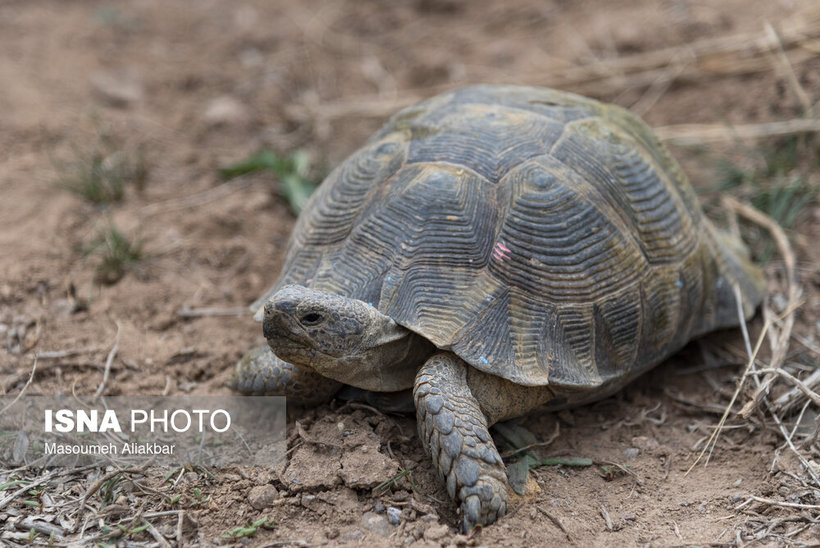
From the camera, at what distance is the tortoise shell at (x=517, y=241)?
121 inches

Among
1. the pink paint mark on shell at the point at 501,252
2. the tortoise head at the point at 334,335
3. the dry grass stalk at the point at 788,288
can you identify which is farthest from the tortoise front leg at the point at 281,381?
the dry grass stalk at the point at 788,288

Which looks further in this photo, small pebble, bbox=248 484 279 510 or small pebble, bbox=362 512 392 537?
small pebble, bbox=248 484 279 510

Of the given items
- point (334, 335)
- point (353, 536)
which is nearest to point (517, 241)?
point (334, 335)

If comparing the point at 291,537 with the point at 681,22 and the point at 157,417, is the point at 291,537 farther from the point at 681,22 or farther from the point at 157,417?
the point at 681,22

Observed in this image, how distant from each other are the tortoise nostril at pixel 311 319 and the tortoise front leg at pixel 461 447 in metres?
0.46

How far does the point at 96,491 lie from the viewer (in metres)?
2.94

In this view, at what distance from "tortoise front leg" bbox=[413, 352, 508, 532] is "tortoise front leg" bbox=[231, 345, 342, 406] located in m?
0.55

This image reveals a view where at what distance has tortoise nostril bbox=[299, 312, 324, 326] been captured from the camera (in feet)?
9.61

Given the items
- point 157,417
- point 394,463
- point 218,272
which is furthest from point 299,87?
point 394,463

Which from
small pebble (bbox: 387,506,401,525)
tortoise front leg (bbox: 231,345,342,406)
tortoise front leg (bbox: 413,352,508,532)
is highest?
tortoise front leg (bbox: 413,352,508,532)

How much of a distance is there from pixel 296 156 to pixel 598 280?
2.73 meters

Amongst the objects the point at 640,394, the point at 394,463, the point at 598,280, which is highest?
the point at 598,280

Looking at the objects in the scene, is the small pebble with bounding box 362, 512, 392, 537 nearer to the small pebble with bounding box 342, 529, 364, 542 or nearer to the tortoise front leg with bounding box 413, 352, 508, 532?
the small pebble with bounding box 342, 529, 364, 542

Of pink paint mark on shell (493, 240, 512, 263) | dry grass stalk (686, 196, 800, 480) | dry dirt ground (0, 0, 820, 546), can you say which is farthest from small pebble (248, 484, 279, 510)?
dry grass stalk (686, 196, 800, 480)
